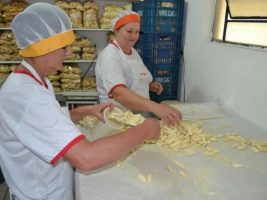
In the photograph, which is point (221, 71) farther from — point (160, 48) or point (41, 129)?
point (41, 129)

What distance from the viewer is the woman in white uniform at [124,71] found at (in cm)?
175

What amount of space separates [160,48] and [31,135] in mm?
2017

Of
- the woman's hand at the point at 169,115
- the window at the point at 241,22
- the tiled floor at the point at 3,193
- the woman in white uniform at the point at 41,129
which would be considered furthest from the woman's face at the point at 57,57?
the tiled floor at the point at 3,193

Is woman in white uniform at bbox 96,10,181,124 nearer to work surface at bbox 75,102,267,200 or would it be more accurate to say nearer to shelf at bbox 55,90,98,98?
work surface at bbox 75,102,267,200

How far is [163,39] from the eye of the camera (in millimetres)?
2717

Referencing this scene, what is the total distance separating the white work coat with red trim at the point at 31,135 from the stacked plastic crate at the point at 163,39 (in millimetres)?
1791

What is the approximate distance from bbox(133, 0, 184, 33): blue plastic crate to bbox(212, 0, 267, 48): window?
420 mm

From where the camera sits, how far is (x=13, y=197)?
1180mm

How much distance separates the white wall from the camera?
5.86ft

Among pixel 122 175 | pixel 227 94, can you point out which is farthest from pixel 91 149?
pixel 227 94

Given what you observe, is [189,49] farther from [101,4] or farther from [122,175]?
[122,175]

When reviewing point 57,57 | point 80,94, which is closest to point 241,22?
point 57,57

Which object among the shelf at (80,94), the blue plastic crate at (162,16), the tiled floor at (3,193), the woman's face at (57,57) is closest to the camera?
the woman's face at (57,57)

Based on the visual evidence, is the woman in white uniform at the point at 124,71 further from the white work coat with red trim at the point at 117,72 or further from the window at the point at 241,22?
the window at the point at 241,22
